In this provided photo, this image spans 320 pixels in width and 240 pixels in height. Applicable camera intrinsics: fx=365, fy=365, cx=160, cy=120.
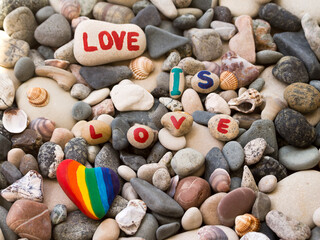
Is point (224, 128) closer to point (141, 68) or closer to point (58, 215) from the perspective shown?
point (141, 68)

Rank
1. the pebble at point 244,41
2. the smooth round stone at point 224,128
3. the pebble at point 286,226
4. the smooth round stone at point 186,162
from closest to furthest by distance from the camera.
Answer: the pebble at point 286,226 → the smooth round stone at point 186,162 → the smooth round stone at point 224,128 → the pebble at point 244,41

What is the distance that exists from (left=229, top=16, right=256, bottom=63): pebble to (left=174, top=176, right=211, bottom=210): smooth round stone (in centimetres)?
80

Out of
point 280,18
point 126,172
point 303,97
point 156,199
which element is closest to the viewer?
point 156,199

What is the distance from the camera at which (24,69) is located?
1841 millimetres

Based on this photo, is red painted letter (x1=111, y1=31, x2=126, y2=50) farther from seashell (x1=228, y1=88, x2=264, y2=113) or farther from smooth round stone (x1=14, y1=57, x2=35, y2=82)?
seashell (x1=228, y1=88, x2=264, y2=113)

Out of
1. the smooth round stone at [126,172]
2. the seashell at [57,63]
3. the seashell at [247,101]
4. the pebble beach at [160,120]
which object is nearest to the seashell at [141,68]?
the pebble beach at [160,120]

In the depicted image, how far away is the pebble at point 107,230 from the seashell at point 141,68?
31.3 inches

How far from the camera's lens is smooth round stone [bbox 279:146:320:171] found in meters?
1.56

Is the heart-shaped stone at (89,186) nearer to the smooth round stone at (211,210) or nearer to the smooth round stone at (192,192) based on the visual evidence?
the smooth round stone at (192,192)

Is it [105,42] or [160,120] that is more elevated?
[105,42]

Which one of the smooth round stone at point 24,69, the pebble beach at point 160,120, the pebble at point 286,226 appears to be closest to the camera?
the pebble at point 286,226

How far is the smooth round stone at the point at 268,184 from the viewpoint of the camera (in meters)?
1.47

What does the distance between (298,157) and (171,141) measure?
1.84ft

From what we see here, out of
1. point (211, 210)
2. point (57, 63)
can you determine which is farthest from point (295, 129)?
point (57, 63)
